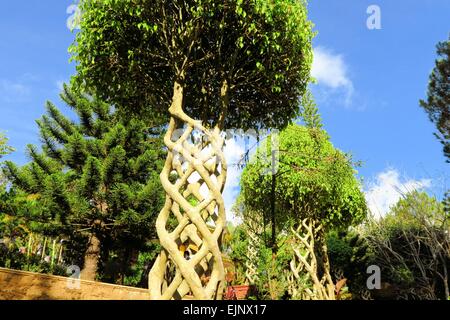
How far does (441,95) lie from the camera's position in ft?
44.2

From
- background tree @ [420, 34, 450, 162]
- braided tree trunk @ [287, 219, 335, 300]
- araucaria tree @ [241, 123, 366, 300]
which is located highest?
background tree @ [420, 34, 450, 162]

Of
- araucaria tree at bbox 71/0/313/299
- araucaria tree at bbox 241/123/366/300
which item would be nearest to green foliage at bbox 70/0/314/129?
araucaria tree at bbox 71/0/313/299

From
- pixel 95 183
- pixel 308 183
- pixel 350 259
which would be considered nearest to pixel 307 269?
pixel 308 183

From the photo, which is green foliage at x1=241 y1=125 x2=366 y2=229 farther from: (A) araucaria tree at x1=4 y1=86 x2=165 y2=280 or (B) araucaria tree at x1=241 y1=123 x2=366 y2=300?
(A) araucaria tree at x1=4 y1=86 x2=165 y2=280

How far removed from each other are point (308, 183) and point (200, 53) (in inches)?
264

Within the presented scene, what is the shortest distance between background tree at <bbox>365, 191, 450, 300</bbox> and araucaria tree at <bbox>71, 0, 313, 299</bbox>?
34.4ft

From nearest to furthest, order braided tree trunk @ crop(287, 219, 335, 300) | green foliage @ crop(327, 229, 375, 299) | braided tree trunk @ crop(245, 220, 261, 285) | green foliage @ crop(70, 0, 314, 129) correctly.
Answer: green foliage @ crop(70, 0, 314, 129), braided tree trunk @ crop(287, 219, 335, 300), braided tree trunk @ crop(245, 220, 261, 285), green foliage @ crop(327, 229, 375, 299)

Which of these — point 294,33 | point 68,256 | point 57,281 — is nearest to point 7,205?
point 68,256

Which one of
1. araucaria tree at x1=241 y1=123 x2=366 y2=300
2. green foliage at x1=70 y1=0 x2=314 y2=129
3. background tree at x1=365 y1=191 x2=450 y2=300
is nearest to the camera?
green foliage at x1=70 y1=0 x2=314 y2=129

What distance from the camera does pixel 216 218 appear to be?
5078 millimetres

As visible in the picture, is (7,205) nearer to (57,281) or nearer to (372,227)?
(57,281)

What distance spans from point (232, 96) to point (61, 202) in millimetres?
8550

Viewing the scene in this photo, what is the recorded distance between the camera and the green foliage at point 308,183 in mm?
11070

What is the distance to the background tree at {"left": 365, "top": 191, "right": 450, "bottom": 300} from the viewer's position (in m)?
13.8
